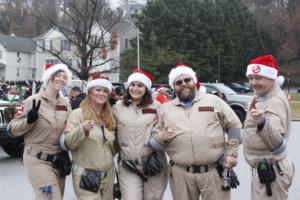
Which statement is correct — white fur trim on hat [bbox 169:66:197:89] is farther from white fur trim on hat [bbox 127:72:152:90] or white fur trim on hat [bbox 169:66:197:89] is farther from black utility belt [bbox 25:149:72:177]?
black utility belt [bbox 25:149:72:177]

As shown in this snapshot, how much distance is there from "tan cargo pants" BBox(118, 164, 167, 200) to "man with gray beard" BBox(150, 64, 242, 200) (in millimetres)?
190

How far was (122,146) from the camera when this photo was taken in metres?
4.93

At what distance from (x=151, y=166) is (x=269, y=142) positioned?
1.27 metres

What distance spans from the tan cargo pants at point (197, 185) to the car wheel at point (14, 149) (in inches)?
292

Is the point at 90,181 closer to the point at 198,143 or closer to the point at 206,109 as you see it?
the point at 198,143

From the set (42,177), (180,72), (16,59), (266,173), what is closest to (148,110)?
(180,72)

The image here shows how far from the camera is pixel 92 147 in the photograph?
186 inches

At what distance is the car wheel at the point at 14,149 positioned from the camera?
11.5 metres

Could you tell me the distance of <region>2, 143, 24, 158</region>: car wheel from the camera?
11531mm

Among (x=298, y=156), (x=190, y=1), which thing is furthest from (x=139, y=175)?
(x=190, y=1)

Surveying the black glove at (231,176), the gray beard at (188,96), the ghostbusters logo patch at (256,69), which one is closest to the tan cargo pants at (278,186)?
the black glove at (231,176)

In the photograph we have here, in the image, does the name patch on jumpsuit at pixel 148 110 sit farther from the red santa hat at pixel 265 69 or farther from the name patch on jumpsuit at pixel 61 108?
the red santa hat at pixel 265 69

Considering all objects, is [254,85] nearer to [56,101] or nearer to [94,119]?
→ [94,119]

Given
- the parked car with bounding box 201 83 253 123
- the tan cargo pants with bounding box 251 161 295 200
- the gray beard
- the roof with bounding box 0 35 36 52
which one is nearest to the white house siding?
the roof with bounding box 0 35 36 52
